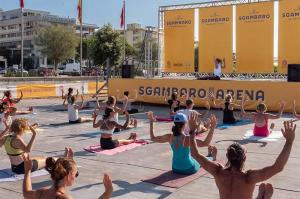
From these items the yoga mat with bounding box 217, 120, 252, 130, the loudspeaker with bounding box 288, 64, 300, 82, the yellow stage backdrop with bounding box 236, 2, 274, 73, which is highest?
the yellow stage backdrop with bounding box 236, 2, 274, 73

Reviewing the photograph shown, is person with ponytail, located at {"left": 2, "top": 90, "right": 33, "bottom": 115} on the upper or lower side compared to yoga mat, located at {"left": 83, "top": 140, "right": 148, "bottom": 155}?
upper

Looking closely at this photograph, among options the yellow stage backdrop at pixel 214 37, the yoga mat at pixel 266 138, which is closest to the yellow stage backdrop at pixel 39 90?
the yellow stage backdrop at pixel 214 37

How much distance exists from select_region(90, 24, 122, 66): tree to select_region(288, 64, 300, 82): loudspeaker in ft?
84.4

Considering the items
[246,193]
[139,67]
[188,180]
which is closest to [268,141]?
[188,180]

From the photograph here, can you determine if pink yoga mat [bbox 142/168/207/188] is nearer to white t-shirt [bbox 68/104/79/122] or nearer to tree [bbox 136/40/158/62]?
white t-shirt [bbox 68/104/79/122]

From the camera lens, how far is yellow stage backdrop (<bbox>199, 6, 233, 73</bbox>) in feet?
82.3

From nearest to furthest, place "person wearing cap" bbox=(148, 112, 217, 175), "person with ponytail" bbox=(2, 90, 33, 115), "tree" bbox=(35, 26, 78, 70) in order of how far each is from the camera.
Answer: "person wearing cap" bbox=(148, 112, 217, 175) < "person with ponytail" bbox=(2, 90, 33, 115) < "tree" bbox=(35, 26, 78, 70)

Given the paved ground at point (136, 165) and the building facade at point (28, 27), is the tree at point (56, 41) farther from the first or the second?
the paved ground at point (136, 165)

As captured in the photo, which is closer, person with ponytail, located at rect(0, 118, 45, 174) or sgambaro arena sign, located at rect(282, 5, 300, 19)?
person with ponytail, located at rect(0, 118, 45, 174)

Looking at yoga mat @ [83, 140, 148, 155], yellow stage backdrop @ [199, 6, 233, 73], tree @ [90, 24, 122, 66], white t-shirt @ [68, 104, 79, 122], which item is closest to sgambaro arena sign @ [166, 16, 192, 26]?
yellow stage backdrop @ [199, 6, 233, 73]

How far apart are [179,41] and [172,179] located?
19.9 m

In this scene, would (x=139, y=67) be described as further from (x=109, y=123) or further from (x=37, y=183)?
(x=37, y=183)

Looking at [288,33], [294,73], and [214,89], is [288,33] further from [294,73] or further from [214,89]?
[214,89]

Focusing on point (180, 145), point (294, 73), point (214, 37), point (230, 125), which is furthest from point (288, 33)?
point (180, 145)
